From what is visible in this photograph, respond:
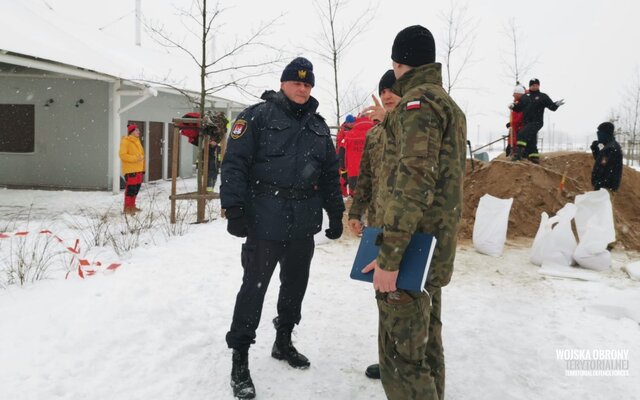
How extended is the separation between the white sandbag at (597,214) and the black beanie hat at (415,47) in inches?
178

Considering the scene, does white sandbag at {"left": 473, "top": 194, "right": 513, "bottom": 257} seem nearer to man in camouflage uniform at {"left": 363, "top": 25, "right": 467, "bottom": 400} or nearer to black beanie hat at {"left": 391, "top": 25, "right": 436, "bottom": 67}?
man in camouflage uniform at {"left": 363, "top": 25, "right": 467, "bottom": 400}

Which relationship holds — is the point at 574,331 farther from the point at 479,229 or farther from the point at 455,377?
the point at 479,229

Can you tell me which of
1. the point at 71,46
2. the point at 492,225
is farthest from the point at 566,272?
the point at 71,46

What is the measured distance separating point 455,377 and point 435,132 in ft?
6.06

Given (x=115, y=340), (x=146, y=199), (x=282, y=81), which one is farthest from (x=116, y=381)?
(x=146, y=199)

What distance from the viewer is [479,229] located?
6.51 meters

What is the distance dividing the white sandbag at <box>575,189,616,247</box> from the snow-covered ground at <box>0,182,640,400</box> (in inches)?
18.2

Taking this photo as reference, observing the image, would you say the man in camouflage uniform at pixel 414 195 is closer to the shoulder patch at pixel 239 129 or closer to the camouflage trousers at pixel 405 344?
the camouflage trousers at pixel 405 344

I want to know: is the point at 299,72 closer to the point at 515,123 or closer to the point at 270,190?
the point at 270,190

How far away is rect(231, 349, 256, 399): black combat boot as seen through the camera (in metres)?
2.71

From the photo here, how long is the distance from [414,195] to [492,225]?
4844 millimetres

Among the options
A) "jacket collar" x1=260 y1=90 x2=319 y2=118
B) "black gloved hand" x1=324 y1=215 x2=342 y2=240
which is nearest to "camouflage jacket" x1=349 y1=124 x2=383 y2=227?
"black gloved hand" x1=324 y1=215 x2=342 y2=240

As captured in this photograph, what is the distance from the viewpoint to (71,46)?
1258 cm

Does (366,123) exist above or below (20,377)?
above
